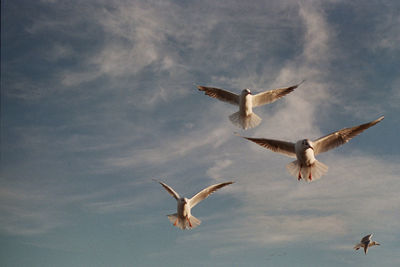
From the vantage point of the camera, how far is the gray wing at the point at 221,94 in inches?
1147

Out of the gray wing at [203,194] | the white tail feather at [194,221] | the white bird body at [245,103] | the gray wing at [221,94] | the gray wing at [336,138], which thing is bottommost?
the white tail feather at [194,221]

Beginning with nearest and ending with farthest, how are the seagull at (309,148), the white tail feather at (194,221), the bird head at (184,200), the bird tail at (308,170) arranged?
the seagull at (309,148), the bird tail at (308,170), the bird head at (184,200), the white tail feather at (194,221)

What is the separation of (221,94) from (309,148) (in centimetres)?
1100

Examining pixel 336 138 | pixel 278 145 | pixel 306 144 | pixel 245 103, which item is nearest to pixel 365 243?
pixel 245 103

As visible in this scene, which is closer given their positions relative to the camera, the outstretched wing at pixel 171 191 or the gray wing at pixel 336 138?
the gray wing at pixel 336 138

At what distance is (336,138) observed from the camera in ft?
66.9

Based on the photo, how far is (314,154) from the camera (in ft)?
68.0

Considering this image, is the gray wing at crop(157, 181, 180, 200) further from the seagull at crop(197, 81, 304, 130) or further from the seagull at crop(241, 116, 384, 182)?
the seagull at crop(241, 116, 384, 182)

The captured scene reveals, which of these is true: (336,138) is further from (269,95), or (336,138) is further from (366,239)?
(366,239)

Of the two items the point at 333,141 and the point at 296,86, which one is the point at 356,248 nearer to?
the point at 296,86

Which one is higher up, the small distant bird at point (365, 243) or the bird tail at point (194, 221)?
the small distant bird at point (365, 243)

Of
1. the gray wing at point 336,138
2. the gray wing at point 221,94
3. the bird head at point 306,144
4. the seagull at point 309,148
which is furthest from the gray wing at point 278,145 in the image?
the gray wing at point 221,94

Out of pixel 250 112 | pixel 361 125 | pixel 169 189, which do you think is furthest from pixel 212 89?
pixel 361 125

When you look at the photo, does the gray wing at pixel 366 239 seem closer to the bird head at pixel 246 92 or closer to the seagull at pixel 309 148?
the bird head at pixel 246 92
